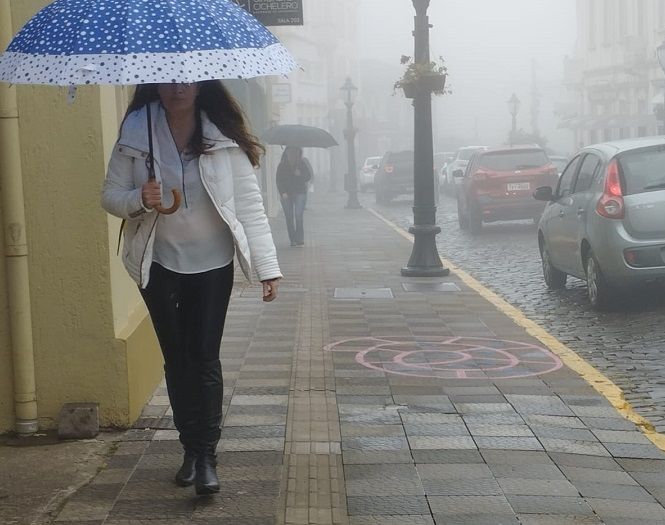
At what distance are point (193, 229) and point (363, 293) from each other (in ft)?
25.5

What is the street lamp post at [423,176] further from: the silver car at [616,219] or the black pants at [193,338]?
the black pants at [193,338]

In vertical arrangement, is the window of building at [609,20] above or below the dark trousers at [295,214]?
above

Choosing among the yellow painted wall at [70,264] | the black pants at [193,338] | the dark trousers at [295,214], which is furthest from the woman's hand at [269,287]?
the dark trousers at [295,214]

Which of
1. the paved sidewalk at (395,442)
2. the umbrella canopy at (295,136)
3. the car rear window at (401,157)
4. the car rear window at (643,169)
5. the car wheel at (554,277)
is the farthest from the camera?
the car rear window at (401,157)

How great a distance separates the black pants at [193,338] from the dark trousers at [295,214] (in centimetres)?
1531

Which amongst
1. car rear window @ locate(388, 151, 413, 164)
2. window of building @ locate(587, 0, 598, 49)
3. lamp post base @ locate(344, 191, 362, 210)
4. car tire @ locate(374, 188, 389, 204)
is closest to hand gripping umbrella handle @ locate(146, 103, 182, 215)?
lamp post base @ locate(344, 191, 362, 210)

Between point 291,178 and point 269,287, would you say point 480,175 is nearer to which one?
point 291,178

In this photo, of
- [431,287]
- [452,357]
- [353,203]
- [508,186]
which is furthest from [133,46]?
[353,203]

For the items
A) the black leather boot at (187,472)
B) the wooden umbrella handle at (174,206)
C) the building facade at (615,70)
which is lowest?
the black leather boot at (187,472)

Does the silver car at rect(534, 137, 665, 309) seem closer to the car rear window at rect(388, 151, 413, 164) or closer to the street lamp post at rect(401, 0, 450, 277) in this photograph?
the street lamp post at rect(401, 0, 450, 277)

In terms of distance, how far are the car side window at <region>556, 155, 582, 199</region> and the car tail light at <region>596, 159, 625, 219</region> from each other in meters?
1.20

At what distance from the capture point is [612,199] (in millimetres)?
10969

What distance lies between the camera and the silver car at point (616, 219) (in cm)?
1074

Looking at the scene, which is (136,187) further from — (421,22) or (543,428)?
(421,22)
